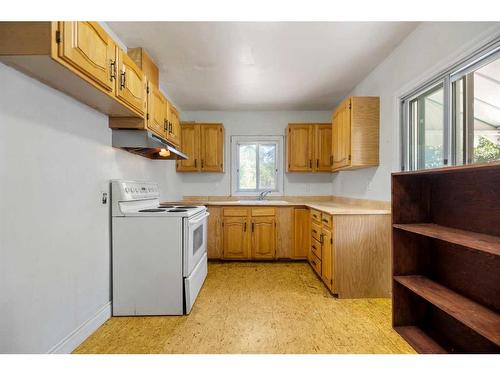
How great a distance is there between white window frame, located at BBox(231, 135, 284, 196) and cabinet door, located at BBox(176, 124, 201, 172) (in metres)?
0.63

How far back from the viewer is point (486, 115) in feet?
5.53

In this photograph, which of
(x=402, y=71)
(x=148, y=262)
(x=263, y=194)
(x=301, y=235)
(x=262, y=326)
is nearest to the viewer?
(x=262, y=326)

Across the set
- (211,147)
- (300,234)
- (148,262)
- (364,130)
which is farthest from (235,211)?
(364,130)

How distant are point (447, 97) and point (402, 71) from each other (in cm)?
66

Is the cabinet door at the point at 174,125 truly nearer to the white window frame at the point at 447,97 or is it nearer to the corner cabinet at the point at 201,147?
the corner cabinet at the point at 201,147

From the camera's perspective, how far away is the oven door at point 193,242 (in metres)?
2.31

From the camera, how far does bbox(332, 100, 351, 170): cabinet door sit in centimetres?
302

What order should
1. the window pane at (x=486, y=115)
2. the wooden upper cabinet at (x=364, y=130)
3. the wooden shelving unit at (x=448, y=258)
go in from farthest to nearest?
1. the wooden upper cabinet at (x=364, y=130)
2. the window pane at (x=486, y=115)
3. the wooden shelving unit at (x=448, y=258)

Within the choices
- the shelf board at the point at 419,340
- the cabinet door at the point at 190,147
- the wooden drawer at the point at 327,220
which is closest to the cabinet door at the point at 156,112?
the cabinet door at the point at 190,147

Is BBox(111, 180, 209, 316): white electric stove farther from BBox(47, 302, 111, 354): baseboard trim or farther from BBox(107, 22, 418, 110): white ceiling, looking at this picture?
BBox(107, 22, 418, 110): white ceiling

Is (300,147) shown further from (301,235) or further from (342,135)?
(301,235)

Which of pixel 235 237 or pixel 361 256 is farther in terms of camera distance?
pixel 235 237

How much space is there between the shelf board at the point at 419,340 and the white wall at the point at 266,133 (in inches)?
108

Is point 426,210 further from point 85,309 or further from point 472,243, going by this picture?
point 85,309
